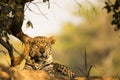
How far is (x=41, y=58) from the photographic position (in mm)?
12852

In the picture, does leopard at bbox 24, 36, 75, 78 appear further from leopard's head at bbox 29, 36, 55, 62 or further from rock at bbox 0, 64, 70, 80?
rock at bbox 0, 64, 70, 80

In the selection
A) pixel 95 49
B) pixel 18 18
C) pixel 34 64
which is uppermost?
pixel 18 18

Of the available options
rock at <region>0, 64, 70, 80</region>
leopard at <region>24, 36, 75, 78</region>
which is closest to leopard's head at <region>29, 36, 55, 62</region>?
leopard at <region>24, 36, 75, 78</region>

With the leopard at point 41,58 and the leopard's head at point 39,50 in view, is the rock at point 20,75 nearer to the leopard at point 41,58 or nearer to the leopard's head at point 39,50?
the leopard at point 41,58

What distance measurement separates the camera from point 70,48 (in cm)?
4669

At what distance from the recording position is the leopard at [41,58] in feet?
41.5

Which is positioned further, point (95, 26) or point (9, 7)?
point (95, 26)

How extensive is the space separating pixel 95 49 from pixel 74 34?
2.88 meters

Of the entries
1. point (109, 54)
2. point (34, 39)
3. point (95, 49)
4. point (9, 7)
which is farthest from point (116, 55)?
point (9, 7)

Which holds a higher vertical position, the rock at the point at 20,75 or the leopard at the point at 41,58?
the rock at the point at 20,75

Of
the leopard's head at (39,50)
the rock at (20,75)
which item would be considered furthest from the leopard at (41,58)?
the rock at (20,75)

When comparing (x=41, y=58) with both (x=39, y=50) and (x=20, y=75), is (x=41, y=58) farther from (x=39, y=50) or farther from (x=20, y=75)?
(x=20, y=75)

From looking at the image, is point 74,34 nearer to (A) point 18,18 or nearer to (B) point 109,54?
(B) point 109,54

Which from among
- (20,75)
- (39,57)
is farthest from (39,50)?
(20,75)
